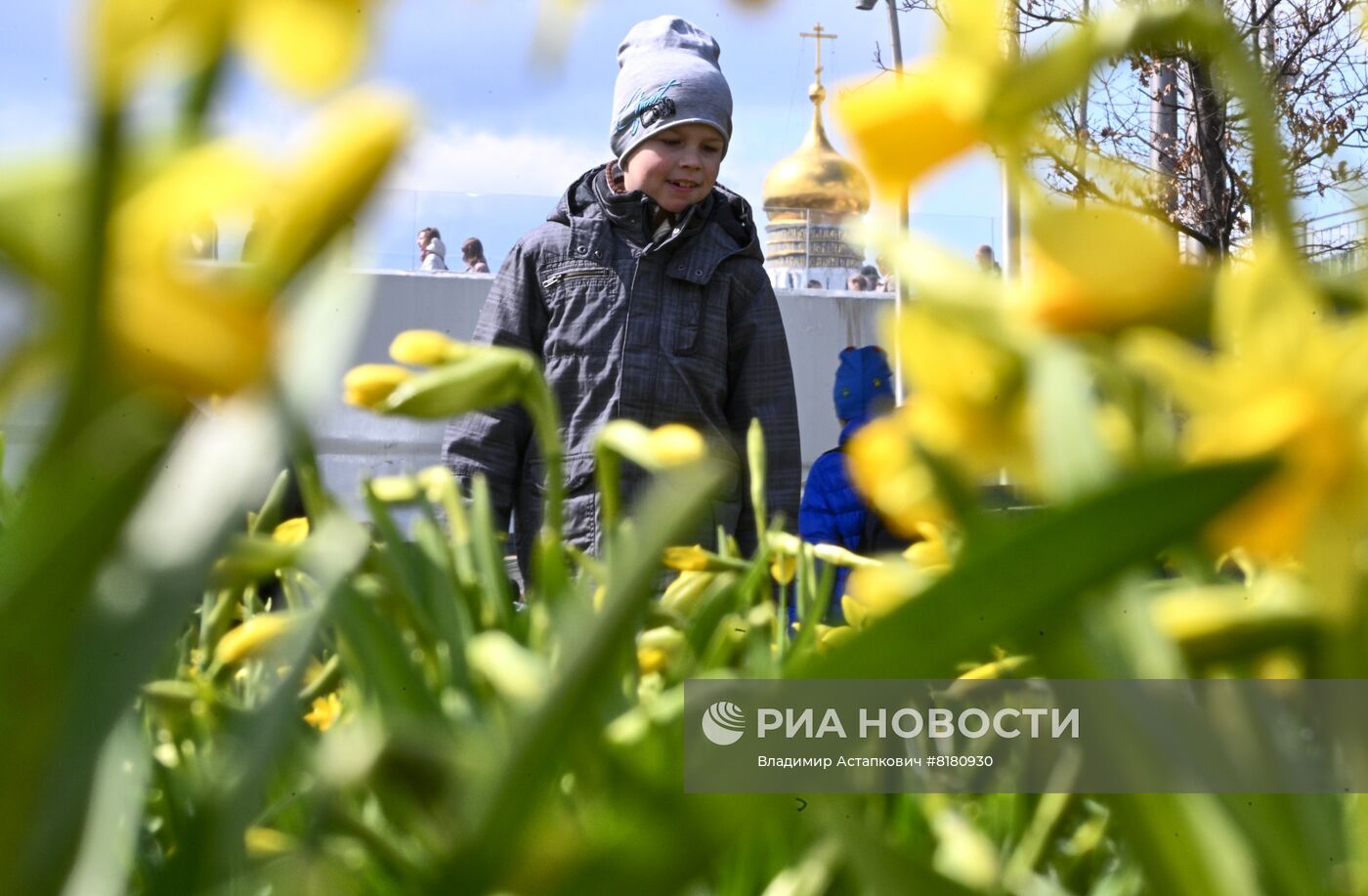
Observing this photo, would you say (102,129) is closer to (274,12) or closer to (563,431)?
(274,12)

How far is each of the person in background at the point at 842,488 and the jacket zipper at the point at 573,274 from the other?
24 cm

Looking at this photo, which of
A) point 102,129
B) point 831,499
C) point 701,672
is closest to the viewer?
point 102,129

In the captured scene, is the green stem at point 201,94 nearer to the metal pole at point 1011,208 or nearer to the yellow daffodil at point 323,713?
the metal pole at point 1011,208

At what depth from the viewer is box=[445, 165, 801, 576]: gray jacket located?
1129mm

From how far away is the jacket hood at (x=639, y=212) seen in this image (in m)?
1.31

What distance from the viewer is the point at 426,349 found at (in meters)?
0.34

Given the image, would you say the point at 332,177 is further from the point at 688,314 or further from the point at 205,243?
the point at 688,314

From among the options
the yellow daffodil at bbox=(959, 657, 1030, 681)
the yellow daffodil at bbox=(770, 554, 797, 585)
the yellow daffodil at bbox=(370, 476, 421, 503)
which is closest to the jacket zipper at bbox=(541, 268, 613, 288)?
the yellow daffodil at bbox=(770, 554, 797, 585)

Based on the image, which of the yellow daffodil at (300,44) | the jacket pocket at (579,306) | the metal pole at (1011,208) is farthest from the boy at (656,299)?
the yellow daffodil at (300,44)

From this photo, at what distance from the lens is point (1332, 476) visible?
14 centimetres

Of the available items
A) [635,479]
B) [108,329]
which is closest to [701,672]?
[108,329]

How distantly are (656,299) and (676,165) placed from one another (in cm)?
14

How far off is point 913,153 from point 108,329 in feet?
0.25

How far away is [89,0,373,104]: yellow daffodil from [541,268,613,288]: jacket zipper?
109 centimetres
